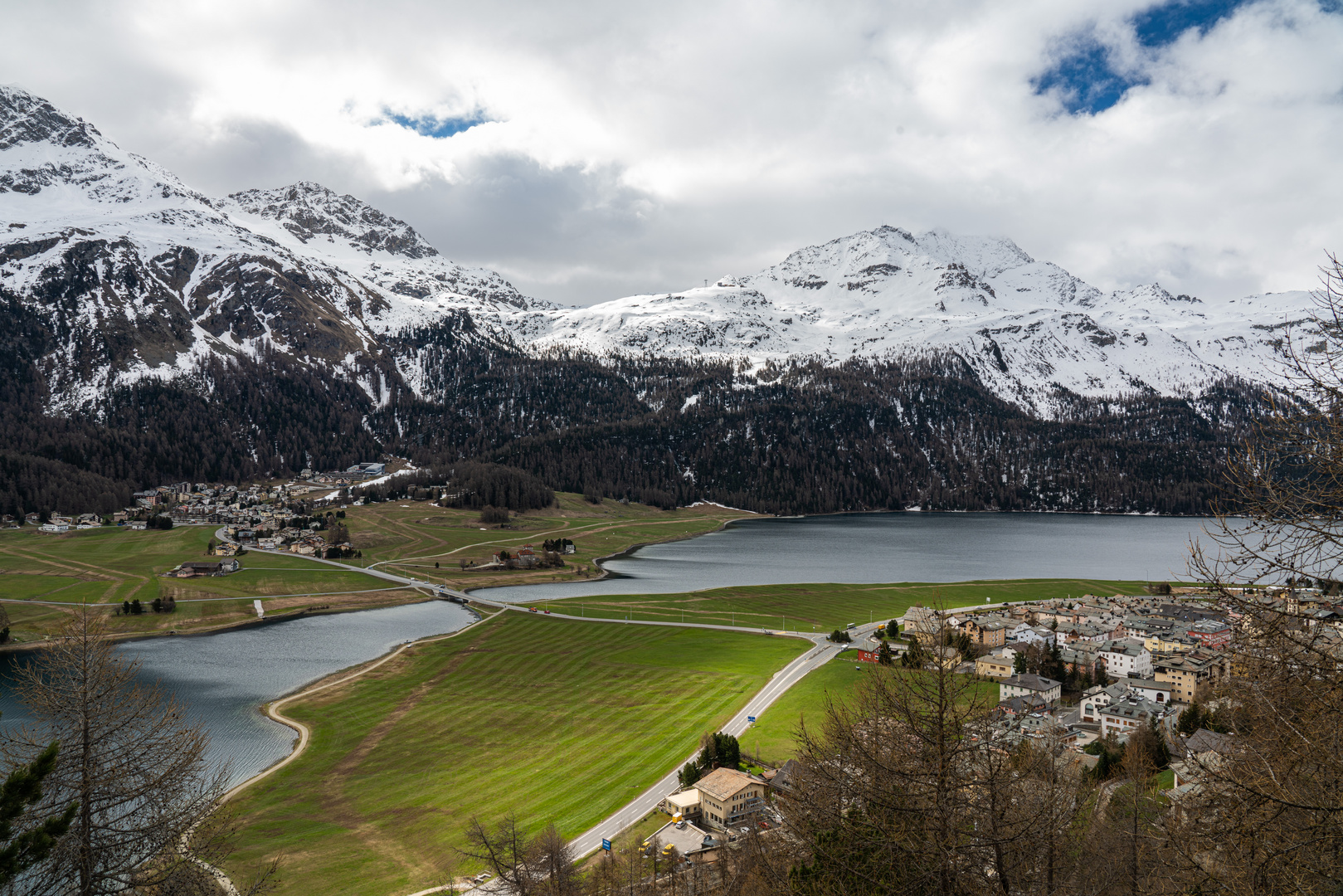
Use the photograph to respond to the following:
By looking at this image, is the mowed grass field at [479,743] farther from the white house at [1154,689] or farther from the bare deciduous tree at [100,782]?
the white house at [1154,689]

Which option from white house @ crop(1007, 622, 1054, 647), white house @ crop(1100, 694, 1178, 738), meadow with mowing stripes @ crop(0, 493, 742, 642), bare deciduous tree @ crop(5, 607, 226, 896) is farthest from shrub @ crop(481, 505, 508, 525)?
bare deciduous tree @ crop(5, 607, 226, 896)

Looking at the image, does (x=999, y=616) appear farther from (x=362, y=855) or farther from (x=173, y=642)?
(x=173, y=642)

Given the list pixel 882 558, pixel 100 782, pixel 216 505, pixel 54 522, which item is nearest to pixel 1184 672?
pixel 100 782

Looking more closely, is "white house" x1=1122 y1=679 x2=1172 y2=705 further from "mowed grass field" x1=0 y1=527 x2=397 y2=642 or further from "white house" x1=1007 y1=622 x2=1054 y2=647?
"mowed grass field" x1=0 y1=527 x2=397 y2=642

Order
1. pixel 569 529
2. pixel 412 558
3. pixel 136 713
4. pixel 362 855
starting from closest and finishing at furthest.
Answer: pixel 136 713 < pixel 362 855 < pixel 412 558 < pixel 569 529

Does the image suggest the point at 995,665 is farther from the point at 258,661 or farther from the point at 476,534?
the point at 476,534

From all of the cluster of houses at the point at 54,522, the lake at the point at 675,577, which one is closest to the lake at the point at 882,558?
the lake at the point at 675,577

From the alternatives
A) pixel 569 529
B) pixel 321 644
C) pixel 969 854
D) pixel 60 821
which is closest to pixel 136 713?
pixel 60 821
